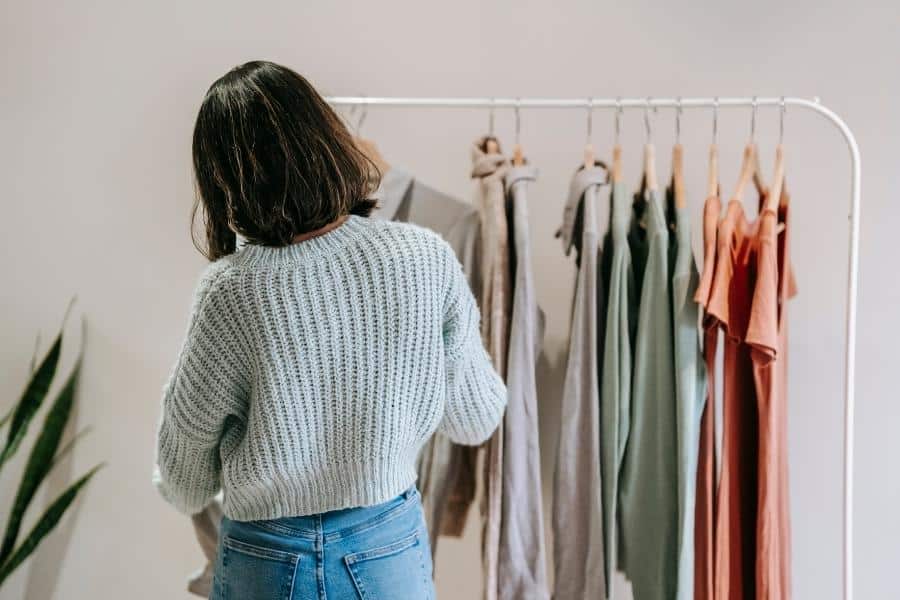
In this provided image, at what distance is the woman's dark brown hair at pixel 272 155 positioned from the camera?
3.58ft

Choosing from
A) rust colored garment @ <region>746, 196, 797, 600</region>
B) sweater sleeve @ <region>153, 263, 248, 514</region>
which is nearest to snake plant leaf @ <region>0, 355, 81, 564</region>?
sweater sleeve @ <region>153, 263, 248, 514</region>

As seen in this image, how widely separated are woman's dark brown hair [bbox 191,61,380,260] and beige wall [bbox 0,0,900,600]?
92 cm

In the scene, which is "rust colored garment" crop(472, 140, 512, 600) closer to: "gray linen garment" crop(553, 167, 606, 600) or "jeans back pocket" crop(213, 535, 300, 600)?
"gray linen garment" crop(553, 167, 606, 600)

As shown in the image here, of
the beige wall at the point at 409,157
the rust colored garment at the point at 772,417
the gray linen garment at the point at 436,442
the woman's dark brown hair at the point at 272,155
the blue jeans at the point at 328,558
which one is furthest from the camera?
the beige wall at the point at 409,157

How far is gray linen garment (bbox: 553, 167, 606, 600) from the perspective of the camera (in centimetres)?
154

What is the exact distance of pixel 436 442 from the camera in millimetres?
1685

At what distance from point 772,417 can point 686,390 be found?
15 cm

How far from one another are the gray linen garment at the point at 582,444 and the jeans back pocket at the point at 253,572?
1.82 ft

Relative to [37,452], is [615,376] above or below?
above

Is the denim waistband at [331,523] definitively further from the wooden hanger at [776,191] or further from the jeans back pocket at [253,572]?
the wooden hanger at [776,191]

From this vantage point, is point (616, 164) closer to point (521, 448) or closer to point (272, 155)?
point (521, 448)

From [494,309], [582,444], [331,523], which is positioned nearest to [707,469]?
[582,444]

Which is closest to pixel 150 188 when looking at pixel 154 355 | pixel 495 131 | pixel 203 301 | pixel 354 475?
pixel 154 355

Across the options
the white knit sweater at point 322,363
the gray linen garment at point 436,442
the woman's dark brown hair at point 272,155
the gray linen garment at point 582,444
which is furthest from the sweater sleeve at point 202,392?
the gray linen garment at point 582,444
